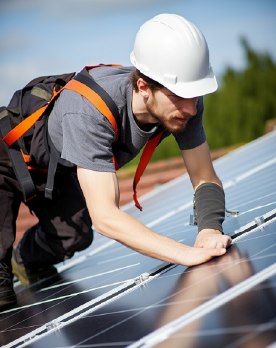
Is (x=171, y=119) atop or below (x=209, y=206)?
atop

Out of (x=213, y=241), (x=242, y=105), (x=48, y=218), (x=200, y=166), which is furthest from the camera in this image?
(x=242, y=105)

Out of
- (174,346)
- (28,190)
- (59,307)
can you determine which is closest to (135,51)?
(28,190)

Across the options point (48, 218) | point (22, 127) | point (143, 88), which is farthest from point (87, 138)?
point (48, 218)

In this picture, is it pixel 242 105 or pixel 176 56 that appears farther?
pixel 242 105

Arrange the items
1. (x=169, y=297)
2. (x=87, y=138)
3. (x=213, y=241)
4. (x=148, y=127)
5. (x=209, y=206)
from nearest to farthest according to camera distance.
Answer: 1. (x=169, y=297)
2. (x=213, y=241)
3. (x=87, y=138)
4. (x=209, y=206)
5. (x=148, y=127)

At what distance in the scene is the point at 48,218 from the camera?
3865 mm

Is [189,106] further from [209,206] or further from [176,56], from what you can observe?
[209,206]

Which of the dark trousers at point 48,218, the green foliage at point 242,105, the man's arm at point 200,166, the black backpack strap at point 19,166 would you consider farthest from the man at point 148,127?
the green foliage at point 242,105

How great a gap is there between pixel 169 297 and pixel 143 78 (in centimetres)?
123

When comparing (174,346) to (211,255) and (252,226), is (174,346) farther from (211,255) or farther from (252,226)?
(252,226)

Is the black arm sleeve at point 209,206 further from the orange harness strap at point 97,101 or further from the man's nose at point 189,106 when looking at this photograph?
the orange harness strap at point 97,101

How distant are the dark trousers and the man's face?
3.55ft

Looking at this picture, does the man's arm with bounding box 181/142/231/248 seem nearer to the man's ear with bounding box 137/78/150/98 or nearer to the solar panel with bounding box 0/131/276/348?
the solar panel with bounding box 0/131/276/348

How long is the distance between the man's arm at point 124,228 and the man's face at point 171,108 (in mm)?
418
